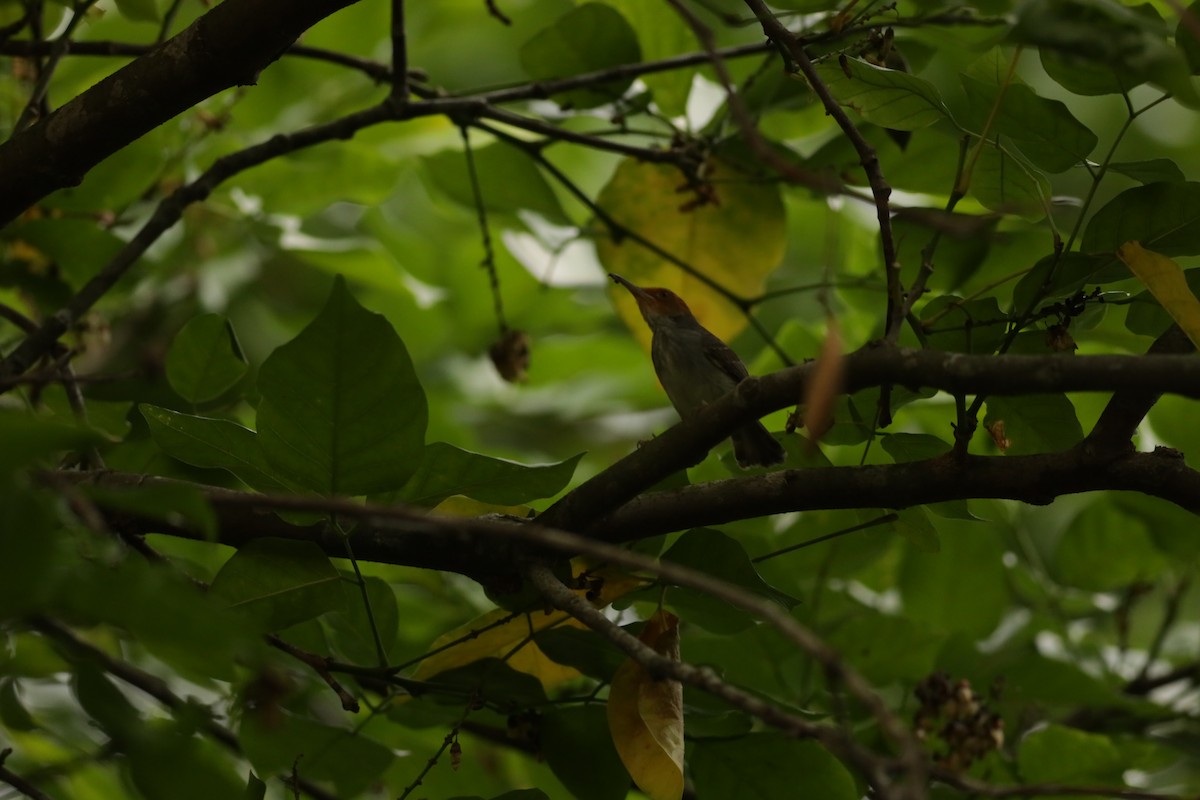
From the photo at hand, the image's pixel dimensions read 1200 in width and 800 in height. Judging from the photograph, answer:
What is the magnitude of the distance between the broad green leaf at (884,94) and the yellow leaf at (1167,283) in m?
0.36

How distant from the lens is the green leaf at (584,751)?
203 centimetres

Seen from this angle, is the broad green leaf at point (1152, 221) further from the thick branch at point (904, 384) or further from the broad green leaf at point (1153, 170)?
the thick branch at point (904, 384)

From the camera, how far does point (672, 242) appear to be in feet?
10.3

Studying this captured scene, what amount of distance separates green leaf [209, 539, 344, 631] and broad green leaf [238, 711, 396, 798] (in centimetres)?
16

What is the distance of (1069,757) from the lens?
255 cm

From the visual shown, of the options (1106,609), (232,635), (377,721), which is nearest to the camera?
(232,635)

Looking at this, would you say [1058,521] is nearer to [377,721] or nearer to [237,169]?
[377,721]

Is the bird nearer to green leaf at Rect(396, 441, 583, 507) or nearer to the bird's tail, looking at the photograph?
the bird's tail

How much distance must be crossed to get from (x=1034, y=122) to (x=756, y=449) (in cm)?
97

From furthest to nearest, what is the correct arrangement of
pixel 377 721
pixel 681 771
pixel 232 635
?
pixel 377 721 → pixel 681 771 → pixel 232 635

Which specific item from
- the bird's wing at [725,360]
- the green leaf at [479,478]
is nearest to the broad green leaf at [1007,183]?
the green leaf at [479,478]

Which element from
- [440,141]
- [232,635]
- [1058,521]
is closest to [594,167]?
[440,141]

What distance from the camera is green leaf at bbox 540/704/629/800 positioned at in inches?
79.9

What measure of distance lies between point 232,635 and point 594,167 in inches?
148
